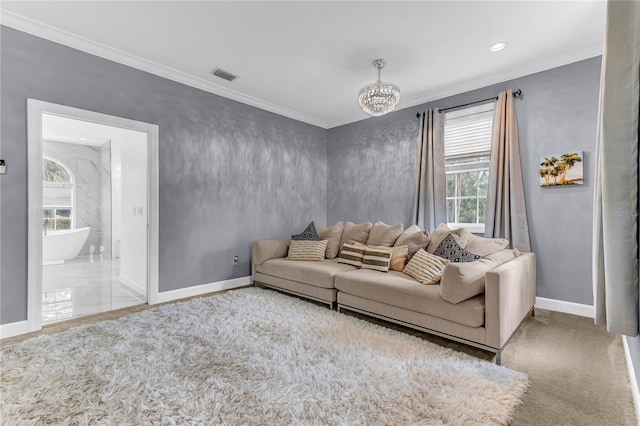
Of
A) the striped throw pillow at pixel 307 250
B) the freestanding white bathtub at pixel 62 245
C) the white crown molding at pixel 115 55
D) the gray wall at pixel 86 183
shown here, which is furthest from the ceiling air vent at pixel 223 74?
the gray wall at pixel 86 183

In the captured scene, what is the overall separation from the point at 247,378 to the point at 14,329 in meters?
2.33

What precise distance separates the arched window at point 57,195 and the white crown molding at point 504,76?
24.6 feet

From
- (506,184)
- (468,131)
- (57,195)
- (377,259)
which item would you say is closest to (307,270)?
(377,259)

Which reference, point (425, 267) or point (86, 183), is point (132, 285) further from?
point (86, 183)

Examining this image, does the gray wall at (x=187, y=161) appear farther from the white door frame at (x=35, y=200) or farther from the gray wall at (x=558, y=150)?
the gray wall at (x=558, y=150)

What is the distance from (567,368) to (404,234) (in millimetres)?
1826

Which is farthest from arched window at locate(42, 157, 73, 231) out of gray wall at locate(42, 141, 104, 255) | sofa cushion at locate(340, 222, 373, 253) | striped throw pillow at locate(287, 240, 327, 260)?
sofa cushion at locate(340, 222, 373, 253)

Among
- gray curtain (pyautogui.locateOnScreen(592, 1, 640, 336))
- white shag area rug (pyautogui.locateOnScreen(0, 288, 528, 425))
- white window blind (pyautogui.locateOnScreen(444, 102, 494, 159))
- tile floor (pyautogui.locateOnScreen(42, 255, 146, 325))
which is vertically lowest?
tile floor (pyautogui.locateOnScreen(42, 255, 146, 325))

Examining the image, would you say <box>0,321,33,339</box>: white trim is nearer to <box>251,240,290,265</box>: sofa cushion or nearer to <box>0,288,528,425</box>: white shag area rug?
<box>0,288,528,425</box>: white shag area rug

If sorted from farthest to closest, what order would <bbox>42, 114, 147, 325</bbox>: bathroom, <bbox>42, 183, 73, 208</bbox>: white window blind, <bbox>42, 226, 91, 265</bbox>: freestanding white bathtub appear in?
<bbox>42, 183, 73, 208</bbox>: white window blind < <bbox>42, 226, 91, 265</bbox>: freestanding white bathtub < <bbox>42, 114, 147, 325</bbox>: bathroom

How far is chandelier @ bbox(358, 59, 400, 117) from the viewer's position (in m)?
3.20

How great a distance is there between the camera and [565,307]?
3191 mm

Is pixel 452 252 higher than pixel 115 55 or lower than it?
lower

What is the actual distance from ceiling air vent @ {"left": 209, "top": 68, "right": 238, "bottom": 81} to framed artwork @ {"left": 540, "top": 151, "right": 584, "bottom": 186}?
12.5 ft
